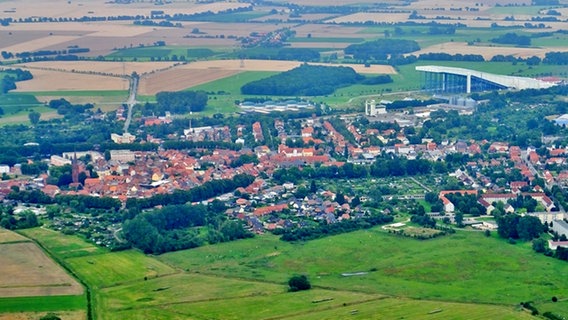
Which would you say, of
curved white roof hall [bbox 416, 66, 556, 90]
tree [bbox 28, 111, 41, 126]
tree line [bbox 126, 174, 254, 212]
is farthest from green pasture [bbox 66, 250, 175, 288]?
curved white roof hall [bbox 416, 66, 556, 90]

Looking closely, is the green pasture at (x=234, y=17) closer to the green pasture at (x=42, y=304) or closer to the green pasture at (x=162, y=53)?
the green pasture at (x=162, y=53)

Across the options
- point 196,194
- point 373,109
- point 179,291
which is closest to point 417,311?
point 179,291

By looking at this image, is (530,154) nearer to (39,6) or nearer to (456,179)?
(456,179)

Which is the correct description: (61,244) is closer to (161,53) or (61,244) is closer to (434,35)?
(161,53)

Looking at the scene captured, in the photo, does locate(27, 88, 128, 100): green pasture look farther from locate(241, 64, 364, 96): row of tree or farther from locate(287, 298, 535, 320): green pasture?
locate(287, 298, 535, 320): green pasture

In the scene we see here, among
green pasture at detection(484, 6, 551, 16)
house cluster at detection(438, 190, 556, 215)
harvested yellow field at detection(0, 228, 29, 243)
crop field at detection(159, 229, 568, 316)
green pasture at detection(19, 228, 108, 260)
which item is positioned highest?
harvested yellow field at detection(0, 228, 29, 243)

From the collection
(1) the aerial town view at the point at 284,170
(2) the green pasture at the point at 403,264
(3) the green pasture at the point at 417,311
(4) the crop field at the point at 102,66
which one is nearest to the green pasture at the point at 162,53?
(1) the aerial town view at the point at 284,170
